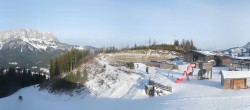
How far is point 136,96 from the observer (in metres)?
51.6

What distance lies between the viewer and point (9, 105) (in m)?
66.8

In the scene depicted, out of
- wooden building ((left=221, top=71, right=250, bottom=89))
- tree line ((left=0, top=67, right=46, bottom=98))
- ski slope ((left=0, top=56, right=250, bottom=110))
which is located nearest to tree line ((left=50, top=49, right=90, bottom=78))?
tree line ((left=0, top=67, right=46, bottom=98))

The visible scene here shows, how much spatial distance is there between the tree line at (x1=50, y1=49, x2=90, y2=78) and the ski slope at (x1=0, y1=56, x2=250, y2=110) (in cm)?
1074

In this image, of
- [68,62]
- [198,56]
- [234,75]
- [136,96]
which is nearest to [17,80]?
[68,62]

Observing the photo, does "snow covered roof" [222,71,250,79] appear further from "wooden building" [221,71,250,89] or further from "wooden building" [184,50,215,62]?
"wooden building" [184,50,215,62]

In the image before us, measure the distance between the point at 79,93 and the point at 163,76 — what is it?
47.4ft

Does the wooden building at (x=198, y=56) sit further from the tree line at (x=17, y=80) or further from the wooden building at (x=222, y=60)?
the tree line at (x=17, y=80)

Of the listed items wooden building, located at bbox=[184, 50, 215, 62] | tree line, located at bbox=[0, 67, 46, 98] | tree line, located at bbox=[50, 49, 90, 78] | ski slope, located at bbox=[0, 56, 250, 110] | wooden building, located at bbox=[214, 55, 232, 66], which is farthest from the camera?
tree line, located at bbox=[0, 67, 46, 98]

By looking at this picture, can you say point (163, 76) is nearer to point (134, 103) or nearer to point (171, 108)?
point (134, 103)

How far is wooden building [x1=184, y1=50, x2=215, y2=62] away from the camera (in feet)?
247

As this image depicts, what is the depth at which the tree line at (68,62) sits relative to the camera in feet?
282

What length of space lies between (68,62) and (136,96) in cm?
3922

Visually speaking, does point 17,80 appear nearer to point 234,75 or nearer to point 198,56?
point 198,56

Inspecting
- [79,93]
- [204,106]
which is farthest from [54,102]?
[204,106]
